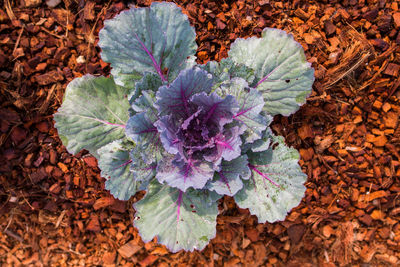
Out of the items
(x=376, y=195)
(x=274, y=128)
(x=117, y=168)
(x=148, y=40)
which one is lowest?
(x=376, y=195)

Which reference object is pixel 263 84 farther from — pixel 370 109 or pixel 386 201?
pixel 386 201

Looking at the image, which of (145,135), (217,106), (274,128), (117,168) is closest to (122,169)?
(117,168)

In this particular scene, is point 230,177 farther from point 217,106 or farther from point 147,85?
point 147,85

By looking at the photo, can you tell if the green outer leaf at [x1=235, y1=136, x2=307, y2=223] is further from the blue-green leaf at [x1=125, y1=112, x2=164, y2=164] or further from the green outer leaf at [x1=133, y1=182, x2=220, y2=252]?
the blue-green leaf at [x1=125, y1=112, x2=164, y2=164]

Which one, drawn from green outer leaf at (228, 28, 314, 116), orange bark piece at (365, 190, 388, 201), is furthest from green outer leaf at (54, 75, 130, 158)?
orange bark piece at (365, 190, 388, 201)

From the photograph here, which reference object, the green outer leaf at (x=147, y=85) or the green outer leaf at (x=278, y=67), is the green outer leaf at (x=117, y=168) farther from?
the green outer leaf at (x=278, y=67)

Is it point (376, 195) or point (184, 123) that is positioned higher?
point (184, 123)

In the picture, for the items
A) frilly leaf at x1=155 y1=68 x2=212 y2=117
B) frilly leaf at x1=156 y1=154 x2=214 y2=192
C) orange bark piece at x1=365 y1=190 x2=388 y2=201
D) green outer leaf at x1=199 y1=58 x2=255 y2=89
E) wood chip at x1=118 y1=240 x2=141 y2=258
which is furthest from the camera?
wood chip at x1=118 y1=240 x2=141 y2=258
